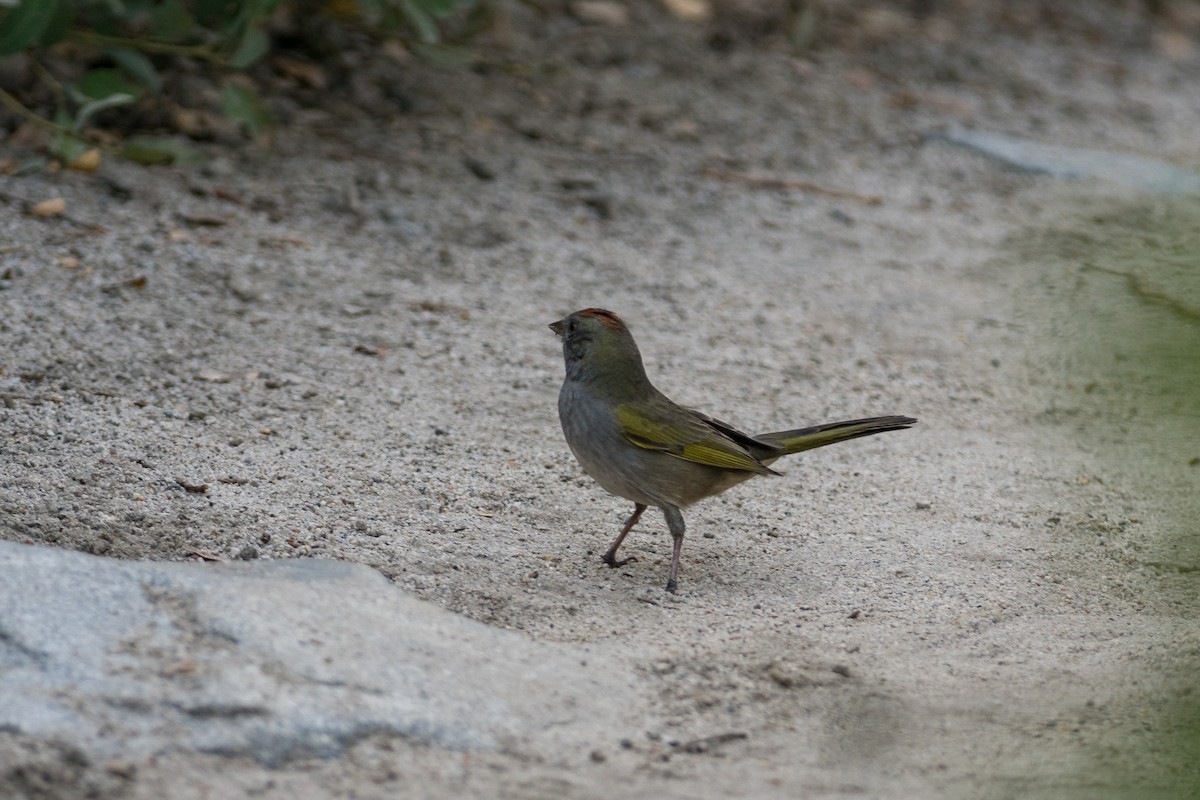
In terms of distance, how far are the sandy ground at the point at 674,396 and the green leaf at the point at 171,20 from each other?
686 mm

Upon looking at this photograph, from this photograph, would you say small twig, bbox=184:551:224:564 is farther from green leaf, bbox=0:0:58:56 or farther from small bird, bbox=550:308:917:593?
green leaf, bbox=0:0:58:56

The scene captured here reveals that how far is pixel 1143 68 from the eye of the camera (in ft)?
34.8

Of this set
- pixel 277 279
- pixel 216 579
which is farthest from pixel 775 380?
pixel 216 579

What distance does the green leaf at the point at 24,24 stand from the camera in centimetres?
556

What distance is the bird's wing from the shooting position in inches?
174

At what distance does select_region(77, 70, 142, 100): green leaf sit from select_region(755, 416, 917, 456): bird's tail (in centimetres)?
339

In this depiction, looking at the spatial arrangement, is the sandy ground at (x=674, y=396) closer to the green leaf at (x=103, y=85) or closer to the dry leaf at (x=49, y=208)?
the dry leaf at (x=49, y=208)

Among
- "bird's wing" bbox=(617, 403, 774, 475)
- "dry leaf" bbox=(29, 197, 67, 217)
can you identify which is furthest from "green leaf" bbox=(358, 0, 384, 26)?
"bird's wing" bbox=(617, 403, 774, 475)

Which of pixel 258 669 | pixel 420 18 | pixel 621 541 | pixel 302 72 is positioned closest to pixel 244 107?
pixel 420 18

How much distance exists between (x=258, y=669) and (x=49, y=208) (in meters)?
3.75

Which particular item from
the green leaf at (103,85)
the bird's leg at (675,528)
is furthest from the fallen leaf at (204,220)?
the bird's leg at (675,528)

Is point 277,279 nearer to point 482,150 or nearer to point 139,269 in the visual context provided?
point 139,269

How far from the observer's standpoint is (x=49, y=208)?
611 cm

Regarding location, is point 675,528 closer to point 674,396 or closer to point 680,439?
point 680,439
